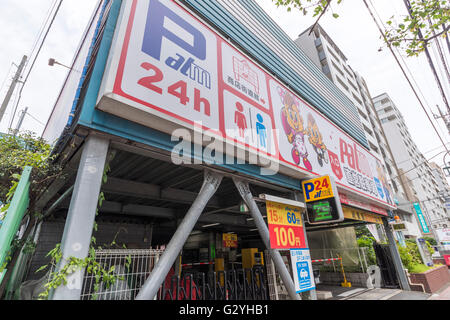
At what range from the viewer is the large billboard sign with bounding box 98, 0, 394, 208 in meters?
3.08

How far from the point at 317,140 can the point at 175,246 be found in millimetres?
6068

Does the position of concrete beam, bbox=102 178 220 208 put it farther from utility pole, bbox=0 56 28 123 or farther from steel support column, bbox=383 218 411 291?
steel support column, bbox=383 218 411 291

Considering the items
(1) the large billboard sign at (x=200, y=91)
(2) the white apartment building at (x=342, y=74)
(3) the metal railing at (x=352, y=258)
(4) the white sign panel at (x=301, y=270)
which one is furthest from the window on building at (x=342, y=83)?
(4) the white sign panel at (x=301, y=270)

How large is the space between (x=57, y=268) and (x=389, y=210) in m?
13.7

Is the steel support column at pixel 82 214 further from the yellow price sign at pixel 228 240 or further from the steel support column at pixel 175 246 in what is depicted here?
the yellow price sign at pixel 228 240

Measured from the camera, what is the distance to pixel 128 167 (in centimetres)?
509

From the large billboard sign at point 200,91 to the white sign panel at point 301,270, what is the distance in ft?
6.50

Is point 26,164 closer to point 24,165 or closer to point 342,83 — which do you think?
point 24,165

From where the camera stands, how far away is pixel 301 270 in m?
5.05

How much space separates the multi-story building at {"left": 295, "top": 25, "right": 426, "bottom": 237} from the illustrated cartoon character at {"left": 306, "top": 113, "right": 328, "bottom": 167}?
84.7 feet

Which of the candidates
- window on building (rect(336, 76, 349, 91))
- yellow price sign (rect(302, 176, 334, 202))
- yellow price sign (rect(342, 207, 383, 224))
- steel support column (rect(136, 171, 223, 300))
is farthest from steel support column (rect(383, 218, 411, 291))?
window on building (rect(336, 76, 349, 91))

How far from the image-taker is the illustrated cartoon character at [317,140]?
7098 millimetres

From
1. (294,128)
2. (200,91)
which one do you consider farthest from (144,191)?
(294,128)
